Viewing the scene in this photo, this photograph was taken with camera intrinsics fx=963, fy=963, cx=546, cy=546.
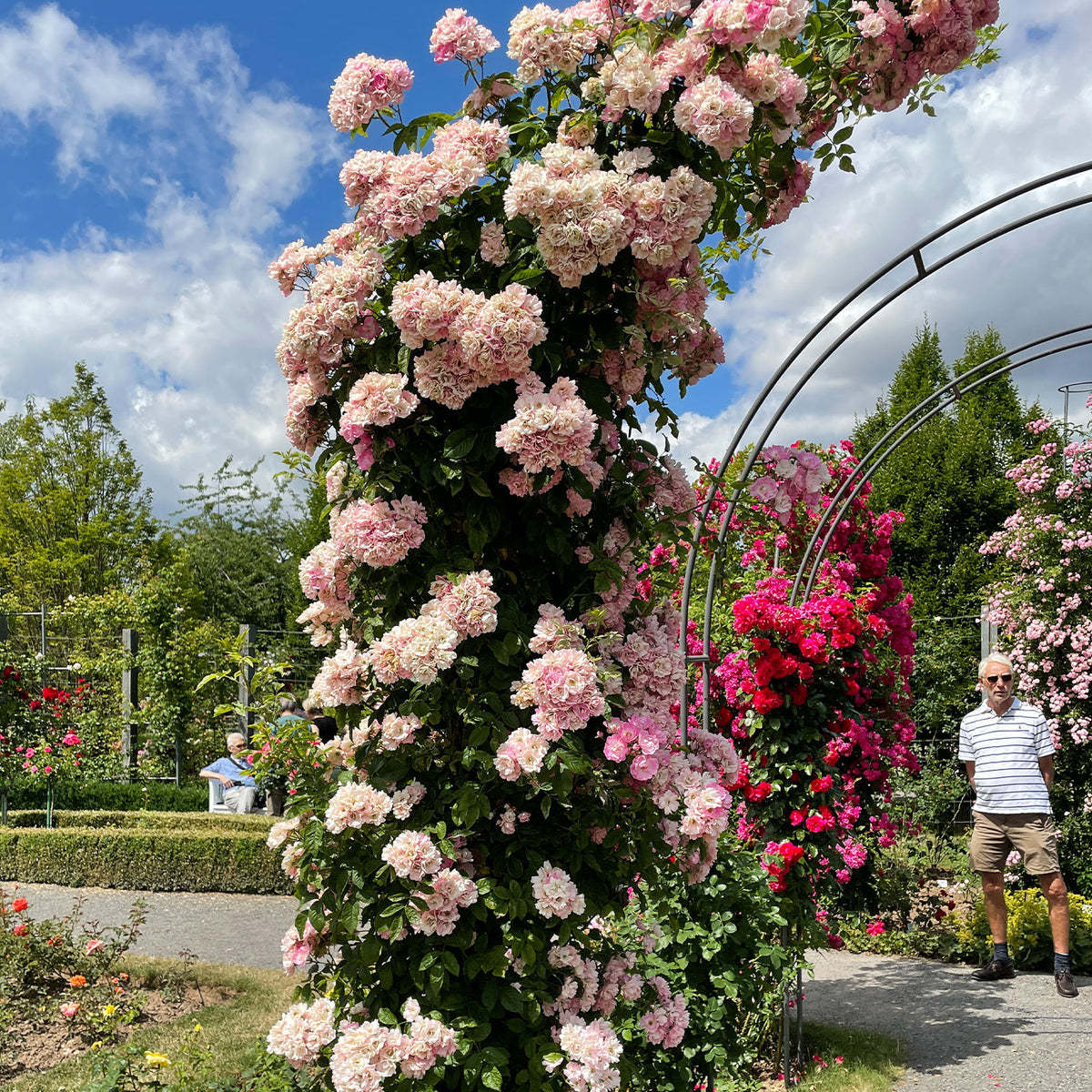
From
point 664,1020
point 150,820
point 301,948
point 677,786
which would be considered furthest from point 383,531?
point 150,820

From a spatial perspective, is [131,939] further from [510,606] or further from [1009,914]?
[1009,914]

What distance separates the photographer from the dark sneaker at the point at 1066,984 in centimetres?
497

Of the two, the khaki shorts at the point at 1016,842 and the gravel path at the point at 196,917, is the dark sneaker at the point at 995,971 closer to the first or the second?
the khaki shorts at the point at 1016,842

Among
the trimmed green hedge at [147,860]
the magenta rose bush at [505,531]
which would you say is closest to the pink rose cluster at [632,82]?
the magenta rose bush at [505,531]

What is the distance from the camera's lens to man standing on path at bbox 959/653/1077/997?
17.1 ft

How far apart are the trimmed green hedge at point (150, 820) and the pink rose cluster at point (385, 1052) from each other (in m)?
7.38

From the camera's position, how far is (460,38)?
6.99 ft

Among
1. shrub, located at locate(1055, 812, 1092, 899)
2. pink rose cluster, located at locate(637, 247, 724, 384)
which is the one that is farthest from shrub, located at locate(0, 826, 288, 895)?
pink rose cluster, located at locate(637, 247, 724, 384)

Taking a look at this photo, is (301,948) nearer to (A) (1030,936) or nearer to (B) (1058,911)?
(B) (1058,911)

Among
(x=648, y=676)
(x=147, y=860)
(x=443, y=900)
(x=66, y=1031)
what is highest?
(x=648, y=676)

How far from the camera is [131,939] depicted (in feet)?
15.3

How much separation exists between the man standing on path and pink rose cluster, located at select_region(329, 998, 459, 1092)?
4384mm

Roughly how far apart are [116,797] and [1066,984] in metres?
10.0

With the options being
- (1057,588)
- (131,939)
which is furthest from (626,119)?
(1057,588)
